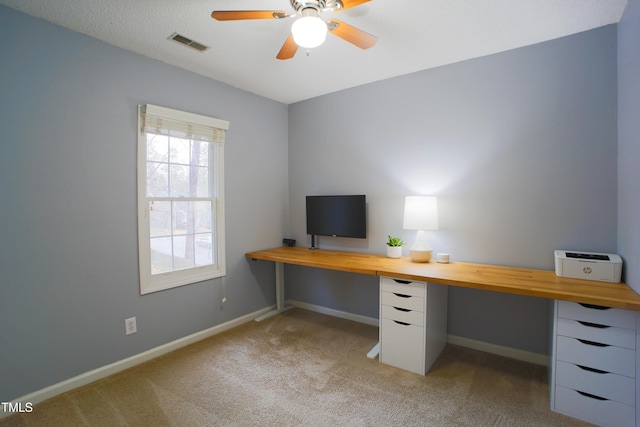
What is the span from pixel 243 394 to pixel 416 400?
3.73 feet

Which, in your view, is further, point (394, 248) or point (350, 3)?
point (394, 248)

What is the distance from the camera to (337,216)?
10.6 ft

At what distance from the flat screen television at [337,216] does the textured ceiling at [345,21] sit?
124 cm

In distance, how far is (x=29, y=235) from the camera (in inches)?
75.9

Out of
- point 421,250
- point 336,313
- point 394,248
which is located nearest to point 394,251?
point 394,248

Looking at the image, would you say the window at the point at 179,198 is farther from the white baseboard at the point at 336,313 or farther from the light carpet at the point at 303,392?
the white baseboard at the point at 336,313

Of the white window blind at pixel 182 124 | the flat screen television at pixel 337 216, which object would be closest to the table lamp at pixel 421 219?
the flat screen television at pixel 337 216

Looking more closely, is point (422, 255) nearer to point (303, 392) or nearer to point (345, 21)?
point (303, 392)

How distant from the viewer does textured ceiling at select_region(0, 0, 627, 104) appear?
1.83 meters

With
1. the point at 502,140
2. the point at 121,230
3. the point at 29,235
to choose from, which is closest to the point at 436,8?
the point at 502,140

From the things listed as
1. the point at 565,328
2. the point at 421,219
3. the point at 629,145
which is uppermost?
the point at 629,145

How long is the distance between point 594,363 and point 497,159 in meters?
1.50

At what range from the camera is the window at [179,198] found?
246 cm

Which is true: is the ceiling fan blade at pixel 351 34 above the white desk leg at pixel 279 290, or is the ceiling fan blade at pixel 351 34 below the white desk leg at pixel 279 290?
above
